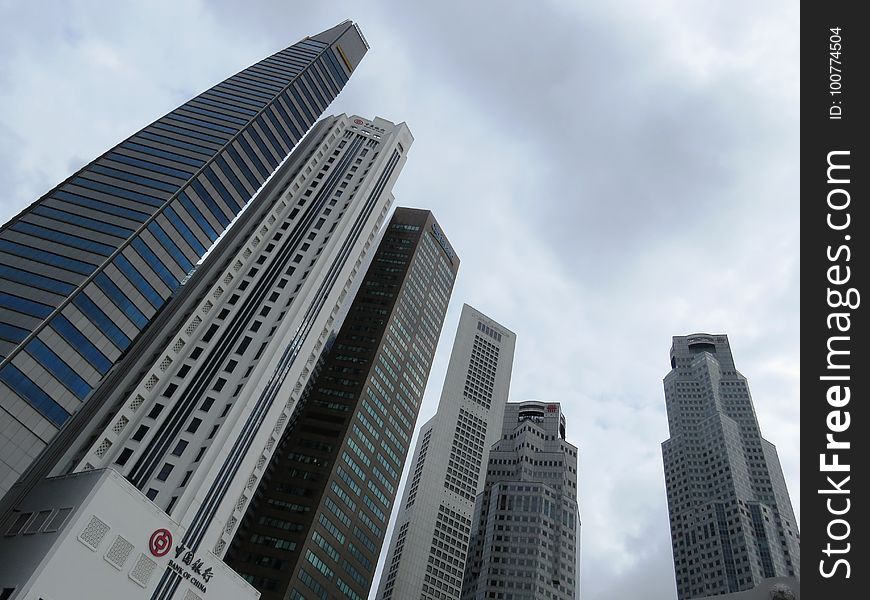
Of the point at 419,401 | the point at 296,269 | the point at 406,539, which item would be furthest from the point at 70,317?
the point at 406,539

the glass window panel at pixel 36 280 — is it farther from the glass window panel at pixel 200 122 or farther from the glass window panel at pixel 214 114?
the glass window panel at pixel 214 114

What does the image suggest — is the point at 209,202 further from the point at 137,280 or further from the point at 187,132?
the point at 137,280

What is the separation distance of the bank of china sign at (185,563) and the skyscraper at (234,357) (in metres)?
1.69

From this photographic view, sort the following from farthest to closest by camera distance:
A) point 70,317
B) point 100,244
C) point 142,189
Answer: point 142,189 → point 100,244 → point 70,317

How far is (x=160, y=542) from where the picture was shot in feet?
215

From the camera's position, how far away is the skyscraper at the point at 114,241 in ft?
250

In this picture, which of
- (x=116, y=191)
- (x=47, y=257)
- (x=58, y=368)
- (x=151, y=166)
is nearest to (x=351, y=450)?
(x=58, y=368)

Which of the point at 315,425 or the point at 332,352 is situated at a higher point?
the point at 332,352

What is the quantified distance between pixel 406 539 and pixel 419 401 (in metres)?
39.0

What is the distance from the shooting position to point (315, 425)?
141 metres
